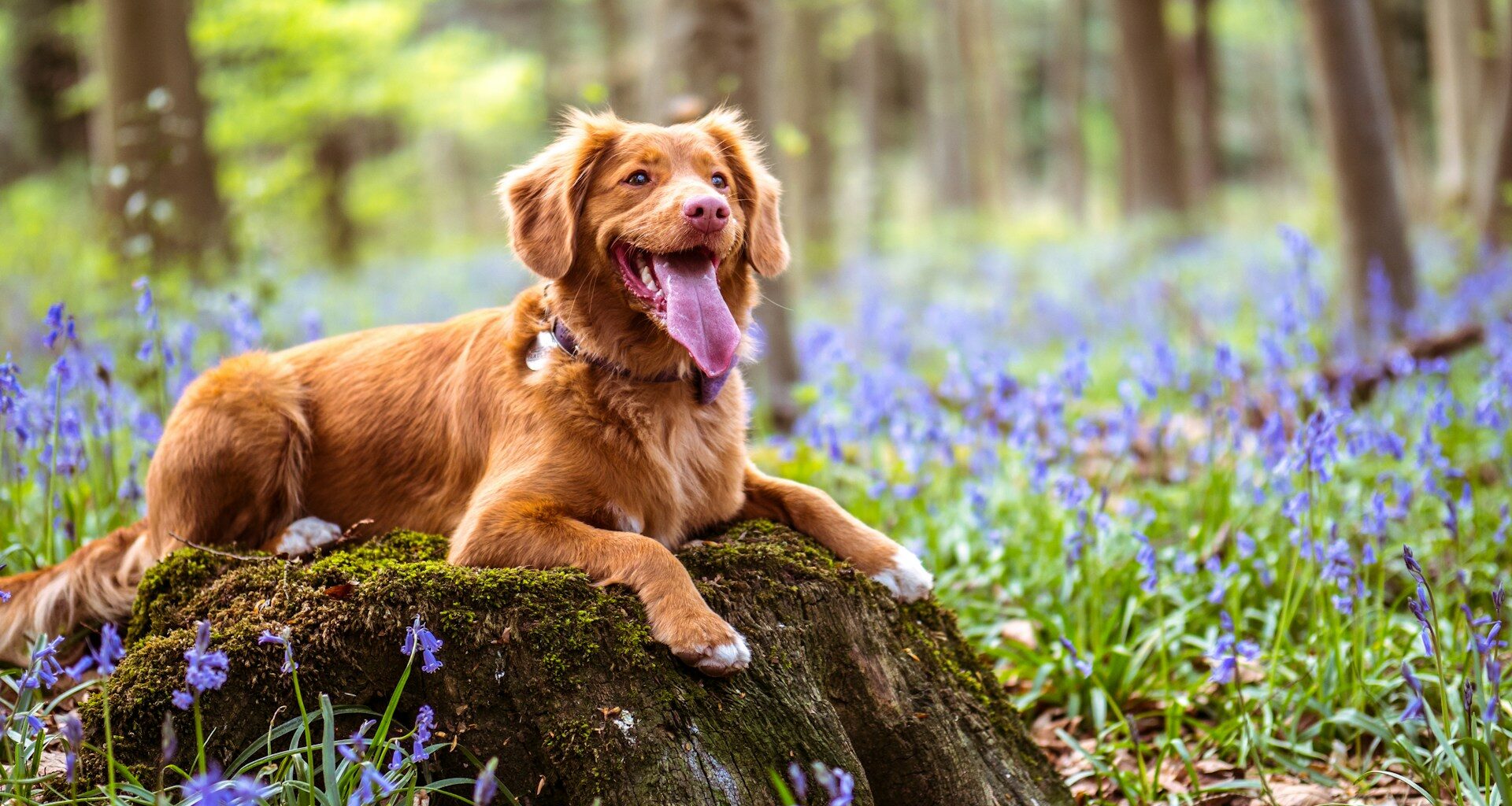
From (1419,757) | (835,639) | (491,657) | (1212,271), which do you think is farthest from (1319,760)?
(1212,271)

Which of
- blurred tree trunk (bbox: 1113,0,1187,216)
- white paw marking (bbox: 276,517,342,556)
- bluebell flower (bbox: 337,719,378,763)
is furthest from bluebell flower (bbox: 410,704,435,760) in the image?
blurred tree trunk (bbox: 1113,0,1187,216)

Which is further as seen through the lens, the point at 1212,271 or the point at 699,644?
the point at 1212,271

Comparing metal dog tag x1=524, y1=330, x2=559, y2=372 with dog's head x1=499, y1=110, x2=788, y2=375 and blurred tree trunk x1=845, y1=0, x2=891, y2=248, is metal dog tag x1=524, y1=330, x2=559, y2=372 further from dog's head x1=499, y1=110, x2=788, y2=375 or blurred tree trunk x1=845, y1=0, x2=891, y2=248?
blurred tree trunk x1=845, y1=0, x2=891, y2=248

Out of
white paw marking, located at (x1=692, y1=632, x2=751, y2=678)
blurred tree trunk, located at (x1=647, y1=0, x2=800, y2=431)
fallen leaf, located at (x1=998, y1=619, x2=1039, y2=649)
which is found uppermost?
blurred tree trunk, located at (x1=647, y1=0, x2=800, y2=431)

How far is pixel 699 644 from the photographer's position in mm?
2383

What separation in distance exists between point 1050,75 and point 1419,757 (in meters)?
36.1

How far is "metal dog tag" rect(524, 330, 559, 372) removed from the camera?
3.02 m

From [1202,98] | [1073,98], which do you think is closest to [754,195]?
[1202,98]

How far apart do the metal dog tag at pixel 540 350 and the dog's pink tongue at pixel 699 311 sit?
37 cm

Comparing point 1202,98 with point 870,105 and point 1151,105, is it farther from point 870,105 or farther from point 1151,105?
point 870,105

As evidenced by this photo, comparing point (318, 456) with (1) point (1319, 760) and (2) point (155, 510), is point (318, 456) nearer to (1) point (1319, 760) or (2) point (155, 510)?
(2) point (155, 510)

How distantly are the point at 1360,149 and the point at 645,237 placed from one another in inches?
225

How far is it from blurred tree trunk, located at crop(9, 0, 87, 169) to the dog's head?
592 inches

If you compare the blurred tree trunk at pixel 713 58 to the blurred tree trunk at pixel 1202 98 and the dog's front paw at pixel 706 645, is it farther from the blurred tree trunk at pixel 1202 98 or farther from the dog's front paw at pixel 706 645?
the blurred tree trunk at pixel 1202 98
